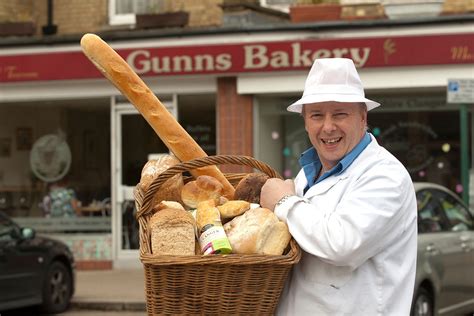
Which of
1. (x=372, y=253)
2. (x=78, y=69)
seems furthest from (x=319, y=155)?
(x=78, y=69)

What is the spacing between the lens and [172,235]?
9.93ft

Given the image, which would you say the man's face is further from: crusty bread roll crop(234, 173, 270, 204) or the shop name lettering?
the shop name lettering

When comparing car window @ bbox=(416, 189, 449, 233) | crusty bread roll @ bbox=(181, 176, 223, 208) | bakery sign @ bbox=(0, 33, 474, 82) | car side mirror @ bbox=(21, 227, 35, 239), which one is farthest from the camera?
bakery sign @ bbox=(0, 33, 474, 82)

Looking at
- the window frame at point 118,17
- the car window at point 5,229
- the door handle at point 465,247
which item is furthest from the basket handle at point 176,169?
the window frame at point 118,17

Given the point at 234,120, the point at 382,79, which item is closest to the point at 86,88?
the point at 234,120

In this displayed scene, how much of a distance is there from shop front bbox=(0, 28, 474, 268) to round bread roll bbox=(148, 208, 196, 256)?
39.0ft

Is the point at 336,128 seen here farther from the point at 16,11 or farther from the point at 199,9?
A: the point at 16,11

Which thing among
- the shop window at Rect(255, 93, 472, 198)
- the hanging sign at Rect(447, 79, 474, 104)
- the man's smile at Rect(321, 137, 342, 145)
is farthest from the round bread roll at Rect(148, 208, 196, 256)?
the shop window at Rect(255, 93, 472, 198)

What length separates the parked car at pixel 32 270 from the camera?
11.1m

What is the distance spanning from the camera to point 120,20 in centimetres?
1627

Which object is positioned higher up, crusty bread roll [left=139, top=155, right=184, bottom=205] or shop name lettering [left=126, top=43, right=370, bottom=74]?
shop name lettering [left=126, top=43, right=370, bottom=74]

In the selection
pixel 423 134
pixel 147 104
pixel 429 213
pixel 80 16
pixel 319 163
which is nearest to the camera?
pixel 319 163

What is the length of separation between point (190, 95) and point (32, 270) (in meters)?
5.35

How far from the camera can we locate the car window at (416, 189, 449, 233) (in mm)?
9750
